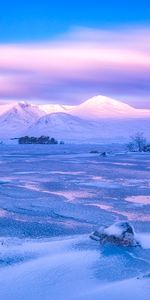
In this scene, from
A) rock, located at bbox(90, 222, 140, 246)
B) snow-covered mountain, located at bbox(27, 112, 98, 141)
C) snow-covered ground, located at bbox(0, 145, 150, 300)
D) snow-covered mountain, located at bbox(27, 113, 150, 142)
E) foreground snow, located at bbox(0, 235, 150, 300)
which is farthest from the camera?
snow-covered mountain, located at bbox(27, 112, 98, 141)

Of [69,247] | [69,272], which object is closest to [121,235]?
[69,247]

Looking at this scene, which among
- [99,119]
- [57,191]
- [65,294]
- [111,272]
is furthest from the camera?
[99,119]

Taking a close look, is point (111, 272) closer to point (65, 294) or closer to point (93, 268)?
point (93, 268)

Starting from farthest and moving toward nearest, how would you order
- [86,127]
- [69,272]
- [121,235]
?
1. [86,127]
2. [121,235]
3. [69,272]

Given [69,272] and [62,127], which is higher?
[62,127]

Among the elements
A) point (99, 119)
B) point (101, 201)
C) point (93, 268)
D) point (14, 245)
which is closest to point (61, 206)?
point (101, 201)

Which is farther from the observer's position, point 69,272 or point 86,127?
point 86,127

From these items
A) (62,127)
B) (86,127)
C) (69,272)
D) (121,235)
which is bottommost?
(69,272)

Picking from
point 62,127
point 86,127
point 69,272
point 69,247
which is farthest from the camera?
point 86,127

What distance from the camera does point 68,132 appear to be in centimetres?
15075

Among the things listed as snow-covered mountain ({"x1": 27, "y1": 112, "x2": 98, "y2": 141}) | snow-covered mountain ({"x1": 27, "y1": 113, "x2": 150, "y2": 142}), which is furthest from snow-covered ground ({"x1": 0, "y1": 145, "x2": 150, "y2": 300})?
snow-covered mountain ({"x1": 27, "y1": 112, "x2": 98, "y2": 141})

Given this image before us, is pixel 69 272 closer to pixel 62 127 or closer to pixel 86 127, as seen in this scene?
pixel 62 127

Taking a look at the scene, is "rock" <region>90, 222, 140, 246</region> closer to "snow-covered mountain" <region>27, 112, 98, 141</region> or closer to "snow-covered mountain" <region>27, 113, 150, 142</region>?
"snow-covered mountain" <region>27, 113, 150, 142</region>

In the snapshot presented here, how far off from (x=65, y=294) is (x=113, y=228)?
7.78ft
